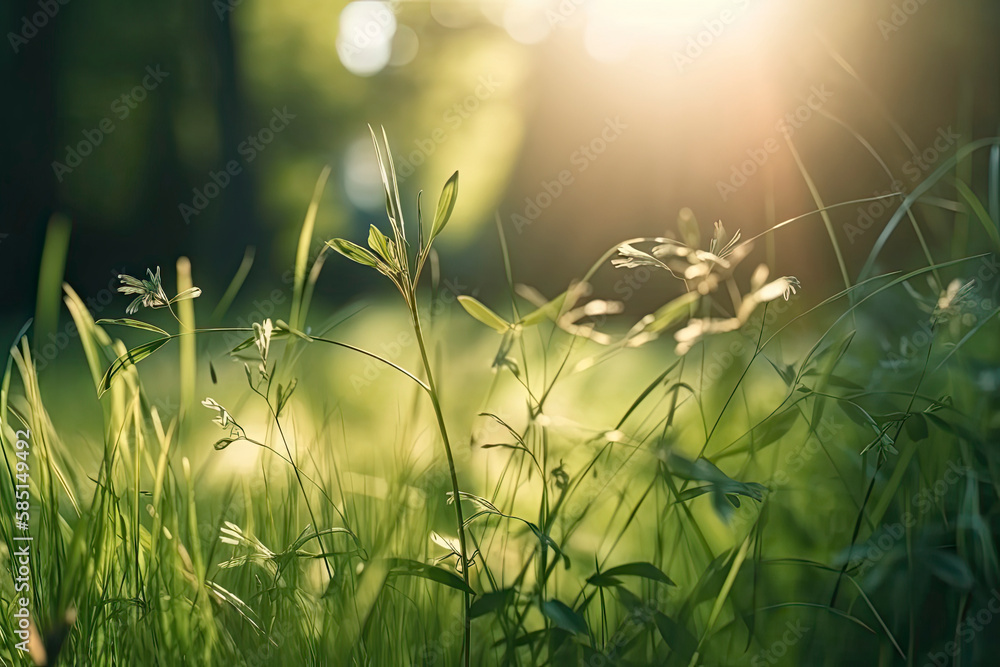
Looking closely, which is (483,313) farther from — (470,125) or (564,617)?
(470,125)

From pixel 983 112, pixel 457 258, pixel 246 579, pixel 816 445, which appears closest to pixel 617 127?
pixel 457 258

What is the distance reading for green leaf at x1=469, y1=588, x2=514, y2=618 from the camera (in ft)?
1.38

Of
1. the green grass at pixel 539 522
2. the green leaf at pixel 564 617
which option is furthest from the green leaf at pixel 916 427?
the green leaf at pixel 564 617

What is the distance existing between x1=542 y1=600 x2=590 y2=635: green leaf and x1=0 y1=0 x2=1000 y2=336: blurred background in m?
0.70

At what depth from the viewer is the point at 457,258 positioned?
4.95 metres

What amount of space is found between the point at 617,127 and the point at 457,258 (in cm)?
158

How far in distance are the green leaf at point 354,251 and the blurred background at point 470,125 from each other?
0.72 m

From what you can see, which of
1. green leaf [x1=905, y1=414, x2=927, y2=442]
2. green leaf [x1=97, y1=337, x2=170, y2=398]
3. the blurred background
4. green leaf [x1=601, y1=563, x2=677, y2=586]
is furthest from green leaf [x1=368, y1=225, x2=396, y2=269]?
the blurred background

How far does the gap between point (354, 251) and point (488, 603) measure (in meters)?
0.23

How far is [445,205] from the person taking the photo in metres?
0.37

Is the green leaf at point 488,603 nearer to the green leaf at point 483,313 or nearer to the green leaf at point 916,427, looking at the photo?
the green leaf at point 483,313

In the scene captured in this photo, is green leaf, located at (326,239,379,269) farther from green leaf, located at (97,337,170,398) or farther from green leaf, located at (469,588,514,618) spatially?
green leaf, located at (469,588,514,618)

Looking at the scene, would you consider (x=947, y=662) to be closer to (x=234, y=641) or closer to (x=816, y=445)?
(x=816, y=445)

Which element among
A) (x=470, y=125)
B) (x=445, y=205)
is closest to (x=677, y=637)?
A: (x=445, y=205)
